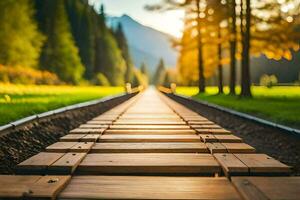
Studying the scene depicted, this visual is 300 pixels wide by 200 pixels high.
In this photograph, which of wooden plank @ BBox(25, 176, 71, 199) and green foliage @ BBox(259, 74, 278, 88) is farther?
green foliage @ BBox(259, 74, 278, 88)

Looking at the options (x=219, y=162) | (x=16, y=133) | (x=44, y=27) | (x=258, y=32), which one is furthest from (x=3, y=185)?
(x=44, y=27)

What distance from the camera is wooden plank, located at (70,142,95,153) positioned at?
→ 4371 millimetres

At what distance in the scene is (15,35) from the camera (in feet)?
133

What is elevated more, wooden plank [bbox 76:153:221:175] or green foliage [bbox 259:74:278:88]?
wooden plank [bbox 76:153:221:175]

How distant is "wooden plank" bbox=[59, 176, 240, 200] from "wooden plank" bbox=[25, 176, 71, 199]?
5 centimetres

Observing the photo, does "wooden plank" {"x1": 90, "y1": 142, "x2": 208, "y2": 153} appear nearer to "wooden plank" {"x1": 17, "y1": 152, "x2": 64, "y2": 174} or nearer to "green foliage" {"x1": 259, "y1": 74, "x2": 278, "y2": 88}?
"wooden plank" {"x1": 17, "y1": 152, "x2": 64, "y2": 174}

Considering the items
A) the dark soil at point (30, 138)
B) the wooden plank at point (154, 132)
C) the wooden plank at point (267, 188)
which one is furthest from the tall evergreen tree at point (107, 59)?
the wooden plank at point (267, 188)

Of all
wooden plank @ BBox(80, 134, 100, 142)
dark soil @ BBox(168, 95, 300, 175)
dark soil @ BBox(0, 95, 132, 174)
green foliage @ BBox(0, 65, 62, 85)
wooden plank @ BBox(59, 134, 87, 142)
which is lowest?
dark soil @ BBox(168, 95, 300, 175)

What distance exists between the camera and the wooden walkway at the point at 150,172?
2.89 m

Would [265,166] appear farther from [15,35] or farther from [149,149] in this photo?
[15,35]

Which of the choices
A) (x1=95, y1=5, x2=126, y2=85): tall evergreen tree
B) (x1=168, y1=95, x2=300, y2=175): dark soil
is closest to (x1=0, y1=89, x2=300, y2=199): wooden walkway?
(x1=168, y1=95, x2=300, y2=175): dark soil

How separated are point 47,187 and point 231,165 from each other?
1.67 metres

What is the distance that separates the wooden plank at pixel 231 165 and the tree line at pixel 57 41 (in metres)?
39.1

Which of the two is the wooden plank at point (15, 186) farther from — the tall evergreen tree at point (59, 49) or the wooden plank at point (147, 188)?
the tall evergreen tree at point (59, 49)
